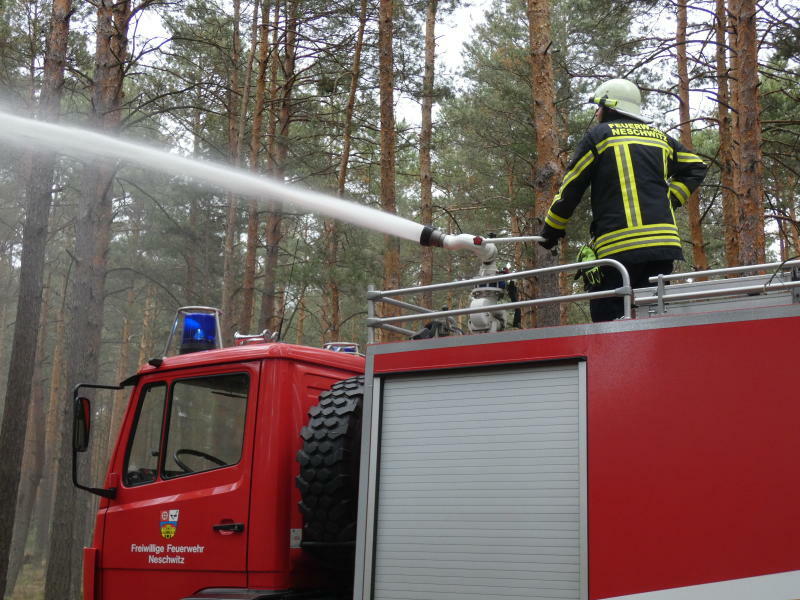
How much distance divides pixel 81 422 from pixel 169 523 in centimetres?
86

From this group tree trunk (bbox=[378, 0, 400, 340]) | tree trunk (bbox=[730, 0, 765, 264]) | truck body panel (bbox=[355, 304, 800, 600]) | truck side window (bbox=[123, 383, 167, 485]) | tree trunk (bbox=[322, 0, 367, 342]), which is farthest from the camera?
tree trunk (bbox=[322, 0, 367, 342])

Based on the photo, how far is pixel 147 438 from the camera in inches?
215

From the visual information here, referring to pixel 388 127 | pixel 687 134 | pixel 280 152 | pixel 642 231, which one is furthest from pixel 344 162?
pixel 642 231

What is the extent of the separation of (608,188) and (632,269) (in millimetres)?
533

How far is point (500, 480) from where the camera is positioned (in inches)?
153

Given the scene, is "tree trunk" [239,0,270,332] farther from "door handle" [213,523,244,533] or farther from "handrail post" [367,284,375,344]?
"handrail post" [367,284,375,344]

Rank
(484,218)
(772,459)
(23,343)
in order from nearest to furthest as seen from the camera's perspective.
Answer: (772,459), (23,343), (484,218)

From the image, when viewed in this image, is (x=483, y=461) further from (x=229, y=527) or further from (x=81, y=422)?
(x=81, y=422)

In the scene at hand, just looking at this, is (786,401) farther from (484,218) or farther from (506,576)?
(484,218)

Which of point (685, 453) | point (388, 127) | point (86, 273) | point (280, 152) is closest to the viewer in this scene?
point (685, 453)

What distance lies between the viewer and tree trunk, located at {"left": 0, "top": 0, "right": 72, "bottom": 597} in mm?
13508

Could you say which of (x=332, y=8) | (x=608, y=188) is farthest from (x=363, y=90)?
(x=608, y=188)

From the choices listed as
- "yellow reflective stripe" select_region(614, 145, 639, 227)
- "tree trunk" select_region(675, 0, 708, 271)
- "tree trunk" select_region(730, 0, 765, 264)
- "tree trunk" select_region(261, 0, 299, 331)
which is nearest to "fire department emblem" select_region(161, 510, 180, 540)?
"yellow reflective stripe" select_region(614, 145, 639, 227)

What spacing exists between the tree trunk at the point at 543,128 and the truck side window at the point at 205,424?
407 centimetres
